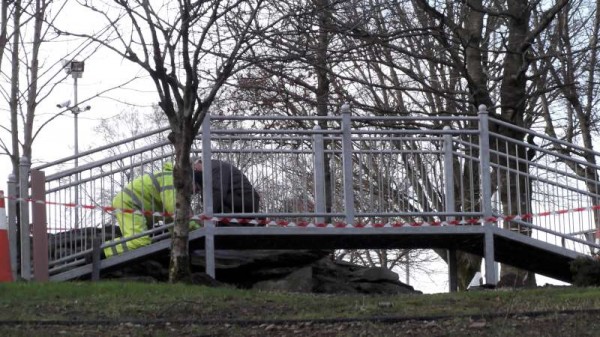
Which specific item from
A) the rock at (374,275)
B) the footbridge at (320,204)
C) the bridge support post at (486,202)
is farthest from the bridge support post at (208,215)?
the bridge support post at (486,202)

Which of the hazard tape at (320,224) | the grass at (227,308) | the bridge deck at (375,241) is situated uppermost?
the hazard tape at (320,224)

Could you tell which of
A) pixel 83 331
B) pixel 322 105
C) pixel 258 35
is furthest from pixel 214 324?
pixel 322 105

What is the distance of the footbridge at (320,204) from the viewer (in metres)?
14.3

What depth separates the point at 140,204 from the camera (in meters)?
14.6

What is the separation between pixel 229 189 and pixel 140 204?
1075mm

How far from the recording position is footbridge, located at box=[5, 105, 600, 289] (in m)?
14.3

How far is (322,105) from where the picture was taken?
Result: 24.0m

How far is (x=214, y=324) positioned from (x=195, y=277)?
11.8 feet

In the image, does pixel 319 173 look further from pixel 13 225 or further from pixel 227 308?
pixel 227 308

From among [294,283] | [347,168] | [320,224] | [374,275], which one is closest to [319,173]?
[347,168]

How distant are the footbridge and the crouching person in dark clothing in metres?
0.15

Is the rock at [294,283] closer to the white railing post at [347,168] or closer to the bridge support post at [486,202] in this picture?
the white railing post at [347,168]

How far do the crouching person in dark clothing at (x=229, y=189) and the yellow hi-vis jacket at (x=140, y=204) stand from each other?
37 cm

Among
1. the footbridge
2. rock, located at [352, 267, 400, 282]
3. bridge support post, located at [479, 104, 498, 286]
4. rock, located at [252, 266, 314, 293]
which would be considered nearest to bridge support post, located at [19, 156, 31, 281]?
the footbridge
